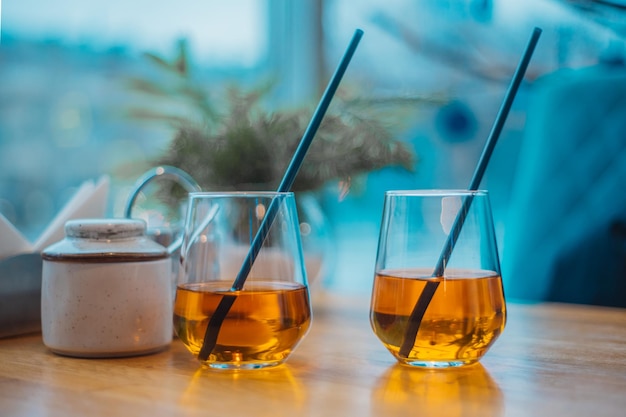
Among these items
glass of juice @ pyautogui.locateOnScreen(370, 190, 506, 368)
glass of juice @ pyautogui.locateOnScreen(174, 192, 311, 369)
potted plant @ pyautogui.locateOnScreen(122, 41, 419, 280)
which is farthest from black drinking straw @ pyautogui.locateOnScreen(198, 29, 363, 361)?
potted plant @ pyautogui.locateOnScreen(122, 41, 419, 280)

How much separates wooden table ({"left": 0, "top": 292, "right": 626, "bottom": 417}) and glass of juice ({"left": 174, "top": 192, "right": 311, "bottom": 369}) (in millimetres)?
30

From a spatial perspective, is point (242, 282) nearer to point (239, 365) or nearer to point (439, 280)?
point (239, 365)

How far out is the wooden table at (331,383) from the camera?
66 cm

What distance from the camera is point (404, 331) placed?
79cm

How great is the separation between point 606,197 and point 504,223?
395 mm

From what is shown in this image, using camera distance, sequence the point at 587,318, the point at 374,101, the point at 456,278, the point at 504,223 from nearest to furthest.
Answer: the point at 456,278 → the point at 587,318 → the point at 374,101 → the point at 504,223

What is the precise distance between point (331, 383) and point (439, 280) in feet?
0.48

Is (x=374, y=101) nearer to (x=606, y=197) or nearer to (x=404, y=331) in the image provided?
(x=606, y=197)

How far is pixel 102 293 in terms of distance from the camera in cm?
88

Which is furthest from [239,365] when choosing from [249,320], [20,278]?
[20,278]

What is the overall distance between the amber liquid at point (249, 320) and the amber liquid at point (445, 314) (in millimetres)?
90

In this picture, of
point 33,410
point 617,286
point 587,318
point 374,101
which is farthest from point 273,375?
point 617,286

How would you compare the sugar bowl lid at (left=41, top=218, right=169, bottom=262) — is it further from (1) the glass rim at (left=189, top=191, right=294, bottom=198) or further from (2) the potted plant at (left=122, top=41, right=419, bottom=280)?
(2) the potted plant at (left=122, top=41, right=419, bottom=280)

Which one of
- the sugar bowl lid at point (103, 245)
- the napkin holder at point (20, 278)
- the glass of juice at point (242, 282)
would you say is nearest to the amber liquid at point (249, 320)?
the glass of juice at point (242, 282)
